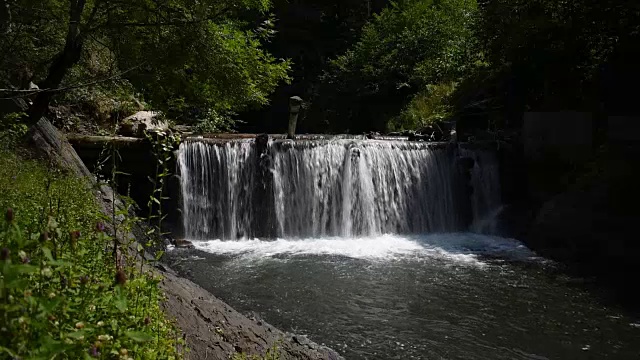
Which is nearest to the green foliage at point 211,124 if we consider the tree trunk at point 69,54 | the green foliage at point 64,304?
the tree trunk at point 69,54

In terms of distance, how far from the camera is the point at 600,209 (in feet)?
40.3

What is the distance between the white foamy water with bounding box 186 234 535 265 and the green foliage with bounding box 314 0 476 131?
1166cm

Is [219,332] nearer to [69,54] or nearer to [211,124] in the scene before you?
[69,54]

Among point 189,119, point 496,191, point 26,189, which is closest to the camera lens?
point 26,189

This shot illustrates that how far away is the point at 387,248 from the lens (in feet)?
43.2

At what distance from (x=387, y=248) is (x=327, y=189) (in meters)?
2.98

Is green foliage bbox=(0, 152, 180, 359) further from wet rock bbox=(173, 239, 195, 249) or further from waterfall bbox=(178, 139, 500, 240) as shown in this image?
waterfall bbox=(178, 139, 500, 240)

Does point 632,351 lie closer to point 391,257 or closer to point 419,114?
point 391,257

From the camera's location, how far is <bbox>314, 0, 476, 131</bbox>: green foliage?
83.5 feet

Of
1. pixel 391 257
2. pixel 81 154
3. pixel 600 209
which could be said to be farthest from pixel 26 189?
pixel 600 209

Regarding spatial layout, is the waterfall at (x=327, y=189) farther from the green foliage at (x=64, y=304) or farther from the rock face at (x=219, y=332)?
the green foliage at (x=64, y=304)

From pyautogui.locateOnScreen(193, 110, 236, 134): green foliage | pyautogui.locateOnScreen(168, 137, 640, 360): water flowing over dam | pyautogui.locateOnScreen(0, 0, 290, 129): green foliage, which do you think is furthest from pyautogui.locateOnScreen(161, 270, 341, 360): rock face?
pyautogui.locateOnScreen(193, 110, 236, 134): green foliage

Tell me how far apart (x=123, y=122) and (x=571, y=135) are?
12.9 meters

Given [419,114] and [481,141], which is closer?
[481,141]
